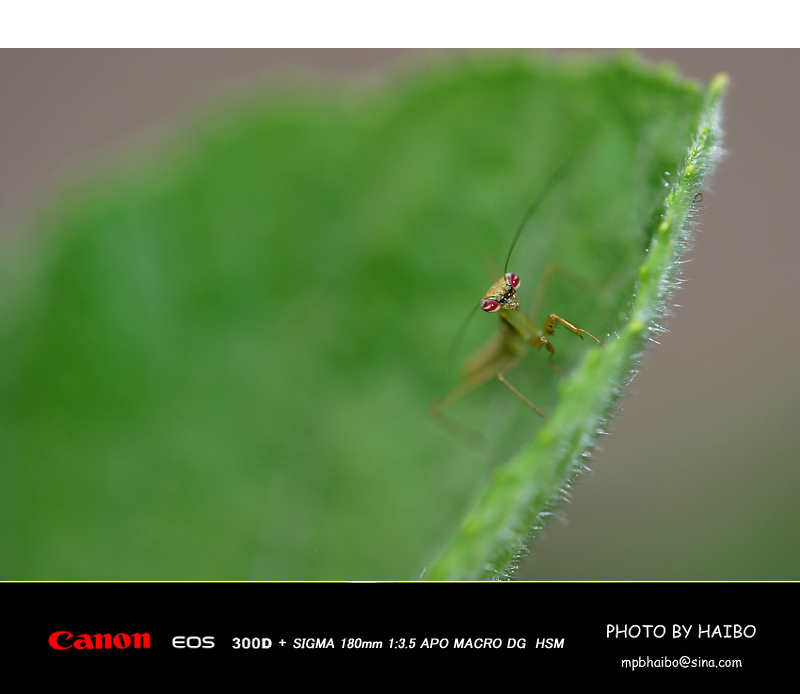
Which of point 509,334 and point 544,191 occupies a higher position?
point 509,334

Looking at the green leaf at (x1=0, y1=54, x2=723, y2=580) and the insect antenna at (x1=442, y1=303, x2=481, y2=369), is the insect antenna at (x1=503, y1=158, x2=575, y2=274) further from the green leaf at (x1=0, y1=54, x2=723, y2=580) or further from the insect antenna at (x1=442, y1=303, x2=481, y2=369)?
the insect antenna at (x1=442, y1=303, x2=481, y2=369)

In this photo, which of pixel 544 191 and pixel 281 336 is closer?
pixel 544 191

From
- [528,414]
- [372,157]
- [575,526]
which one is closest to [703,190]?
[528,414]
